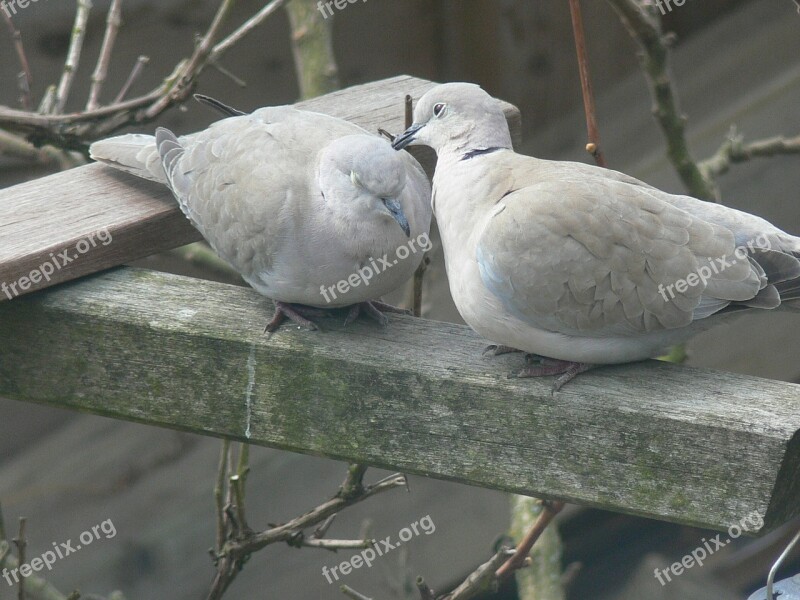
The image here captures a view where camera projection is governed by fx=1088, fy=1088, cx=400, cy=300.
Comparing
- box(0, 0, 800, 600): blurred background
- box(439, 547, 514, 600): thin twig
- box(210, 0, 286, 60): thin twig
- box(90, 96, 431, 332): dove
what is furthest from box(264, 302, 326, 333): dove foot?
box(0, 0, 800, 600): blurred background

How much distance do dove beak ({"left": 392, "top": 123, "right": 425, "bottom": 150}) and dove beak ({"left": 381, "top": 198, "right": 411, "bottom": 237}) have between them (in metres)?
0.15

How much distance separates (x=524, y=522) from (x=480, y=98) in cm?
129

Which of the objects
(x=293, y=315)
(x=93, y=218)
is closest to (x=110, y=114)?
(x=93, y=218)

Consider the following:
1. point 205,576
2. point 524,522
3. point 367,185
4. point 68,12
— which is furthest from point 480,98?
point 205,576

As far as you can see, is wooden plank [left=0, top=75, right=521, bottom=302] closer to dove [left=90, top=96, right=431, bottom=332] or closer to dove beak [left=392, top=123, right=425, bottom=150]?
dove [left=90, top=96, right=431, bottom=332]

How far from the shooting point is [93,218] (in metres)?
2.28

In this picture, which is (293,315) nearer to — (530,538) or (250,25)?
(530,538)

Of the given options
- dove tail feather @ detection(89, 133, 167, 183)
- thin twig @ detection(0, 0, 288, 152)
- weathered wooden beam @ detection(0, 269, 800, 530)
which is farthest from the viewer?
thin twig @ detection(0, 0, 288, 152)

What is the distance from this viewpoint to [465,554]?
187 inches

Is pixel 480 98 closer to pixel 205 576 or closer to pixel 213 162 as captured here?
pixel 213 162

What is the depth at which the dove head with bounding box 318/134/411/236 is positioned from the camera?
6.82 ft

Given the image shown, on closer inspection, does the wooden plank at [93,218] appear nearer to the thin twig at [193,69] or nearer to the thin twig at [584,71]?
the thin twig at [193,69]

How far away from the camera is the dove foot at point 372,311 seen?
2070 mm

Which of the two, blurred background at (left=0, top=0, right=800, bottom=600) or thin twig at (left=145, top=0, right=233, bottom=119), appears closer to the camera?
thin twig at (left=145, top=0, right=233, bottom=119)
